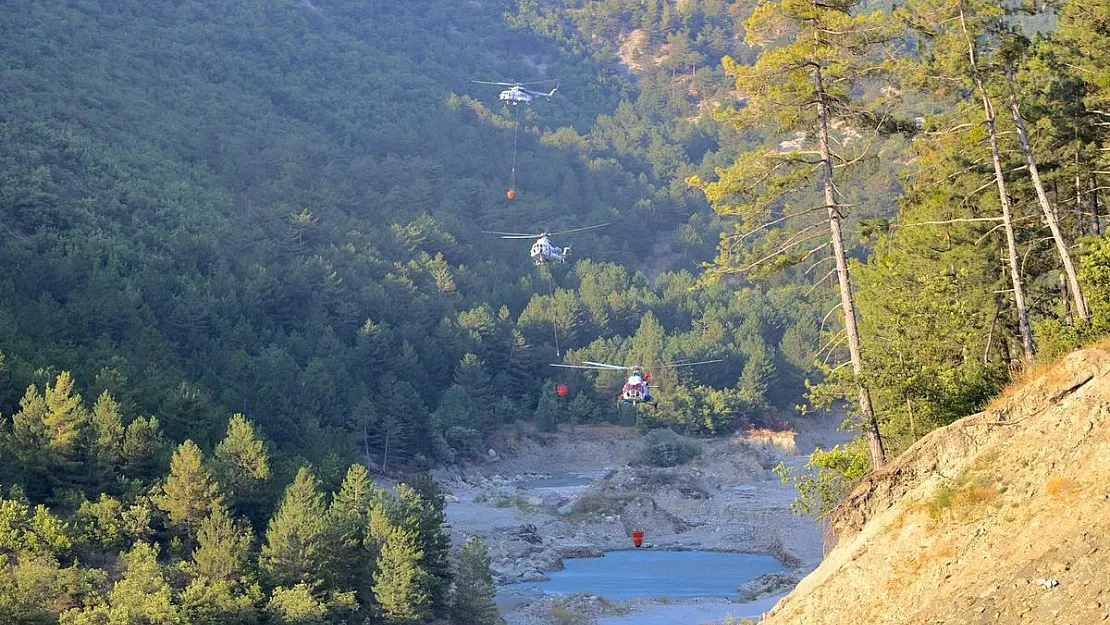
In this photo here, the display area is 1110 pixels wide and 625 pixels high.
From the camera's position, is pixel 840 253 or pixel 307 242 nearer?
pixel 840 253

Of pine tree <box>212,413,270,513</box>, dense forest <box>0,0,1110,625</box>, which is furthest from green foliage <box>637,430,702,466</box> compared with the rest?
pine tree <box>212,413,270,513</box>

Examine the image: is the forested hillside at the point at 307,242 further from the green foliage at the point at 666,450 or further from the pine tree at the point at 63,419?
the pine tree at the point at 63,419

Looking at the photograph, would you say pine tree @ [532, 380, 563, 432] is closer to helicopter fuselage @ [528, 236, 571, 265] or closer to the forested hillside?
the forested hillside

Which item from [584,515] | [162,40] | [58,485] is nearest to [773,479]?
[584,515]

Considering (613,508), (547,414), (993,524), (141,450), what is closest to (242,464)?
(141,450)

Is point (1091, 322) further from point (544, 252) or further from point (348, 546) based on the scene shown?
point (544, 252)

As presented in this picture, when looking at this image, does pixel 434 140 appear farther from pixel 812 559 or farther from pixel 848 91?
pixel 848 91
